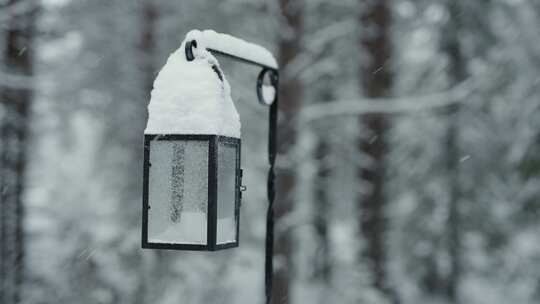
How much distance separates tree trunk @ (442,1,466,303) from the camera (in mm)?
16156

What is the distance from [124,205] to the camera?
1520 centimetres

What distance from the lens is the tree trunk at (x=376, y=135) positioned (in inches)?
507

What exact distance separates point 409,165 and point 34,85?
9916mm

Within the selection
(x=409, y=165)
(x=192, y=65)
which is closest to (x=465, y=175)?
(x=409, y=165)

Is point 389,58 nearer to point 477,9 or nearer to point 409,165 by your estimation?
point 477,9

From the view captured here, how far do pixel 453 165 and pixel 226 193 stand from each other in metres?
13.2

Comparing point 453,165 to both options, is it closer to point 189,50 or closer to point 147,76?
point 147,76

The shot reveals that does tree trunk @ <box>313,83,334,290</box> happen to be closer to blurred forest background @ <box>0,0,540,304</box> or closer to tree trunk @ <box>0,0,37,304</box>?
blurred forest background @ <box>0,0,540,304</box>

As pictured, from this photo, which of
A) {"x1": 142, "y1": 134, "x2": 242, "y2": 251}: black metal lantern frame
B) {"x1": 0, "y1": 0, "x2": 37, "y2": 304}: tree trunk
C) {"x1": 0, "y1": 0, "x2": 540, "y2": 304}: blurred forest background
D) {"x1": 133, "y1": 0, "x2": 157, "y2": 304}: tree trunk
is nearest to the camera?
{"x1": 142, "y1": 134, "x2": 242, "y2": 251}: black metal lantern frame

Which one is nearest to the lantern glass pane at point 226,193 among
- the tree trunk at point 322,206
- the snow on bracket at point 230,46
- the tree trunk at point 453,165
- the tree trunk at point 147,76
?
the snow on bracket at point 230,46

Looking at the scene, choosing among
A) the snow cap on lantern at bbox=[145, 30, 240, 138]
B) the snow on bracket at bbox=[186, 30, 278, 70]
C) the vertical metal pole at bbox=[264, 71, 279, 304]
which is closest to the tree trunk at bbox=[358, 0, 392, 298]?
the vertical metal pole at bbox=[264, 71, 279, 304]

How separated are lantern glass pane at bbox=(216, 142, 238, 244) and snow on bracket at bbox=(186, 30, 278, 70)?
0.58m

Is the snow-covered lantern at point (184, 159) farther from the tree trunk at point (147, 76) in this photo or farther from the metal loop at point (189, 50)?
the tree trunk at point (147, 76)

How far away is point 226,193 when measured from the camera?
410 cm
